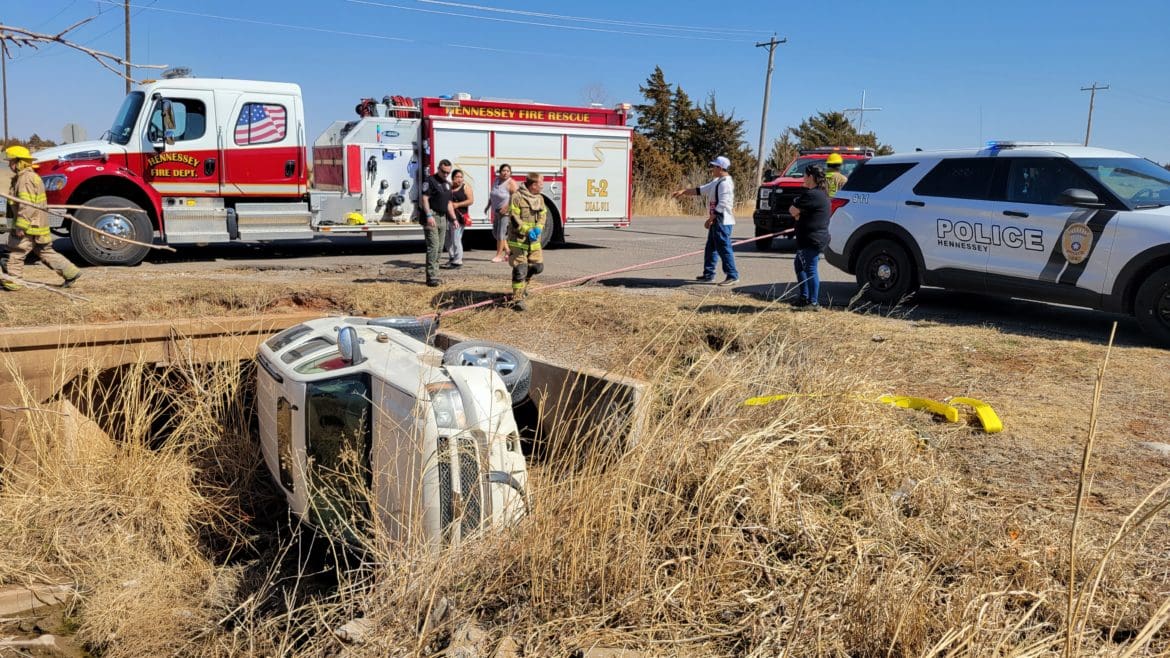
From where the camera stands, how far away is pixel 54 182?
39.8 feet

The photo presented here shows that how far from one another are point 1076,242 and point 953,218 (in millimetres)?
1264

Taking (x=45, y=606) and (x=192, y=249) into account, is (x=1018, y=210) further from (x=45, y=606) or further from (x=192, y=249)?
(x=192, y=249)

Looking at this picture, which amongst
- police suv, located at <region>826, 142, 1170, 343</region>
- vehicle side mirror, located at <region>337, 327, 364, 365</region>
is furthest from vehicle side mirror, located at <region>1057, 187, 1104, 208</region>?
vehicle side mirror, located at <region>337, 327, 364, 365</region>

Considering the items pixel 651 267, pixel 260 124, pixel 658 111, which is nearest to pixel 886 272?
pixel 651 267

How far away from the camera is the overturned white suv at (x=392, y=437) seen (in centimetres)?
448

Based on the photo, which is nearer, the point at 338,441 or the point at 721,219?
the point at 338,441

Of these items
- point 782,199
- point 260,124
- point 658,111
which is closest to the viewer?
point 260,124

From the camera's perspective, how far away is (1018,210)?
8.42 meters

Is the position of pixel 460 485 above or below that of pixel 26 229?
below

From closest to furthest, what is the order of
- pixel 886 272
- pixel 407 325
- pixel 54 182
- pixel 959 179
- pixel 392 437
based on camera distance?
pixel 392 437
pixel 407 325
pixel 959 179
pixel 886 272
pixel 54 182

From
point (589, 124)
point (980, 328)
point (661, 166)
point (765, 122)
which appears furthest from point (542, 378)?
point (765, 122)

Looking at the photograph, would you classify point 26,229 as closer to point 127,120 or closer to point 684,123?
point 127,120

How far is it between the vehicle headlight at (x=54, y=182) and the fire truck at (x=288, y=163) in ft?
0.06

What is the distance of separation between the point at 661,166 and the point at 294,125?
19.5 metres
